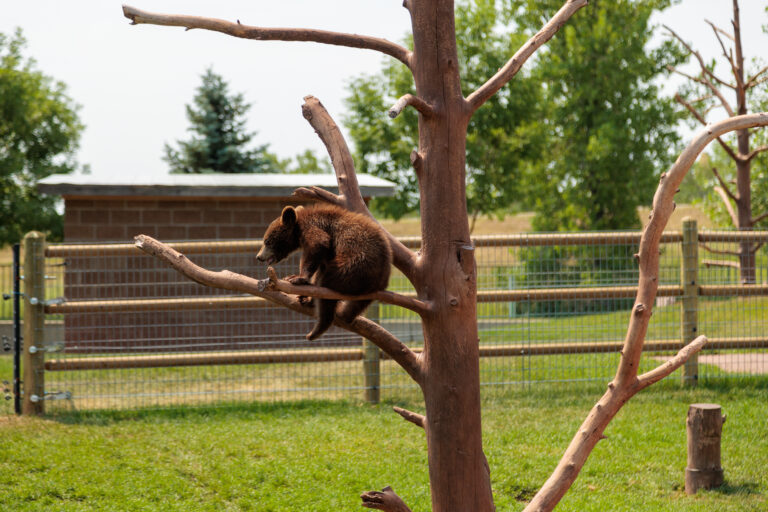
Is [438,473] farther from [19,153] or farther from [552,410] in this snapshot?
[19,153]

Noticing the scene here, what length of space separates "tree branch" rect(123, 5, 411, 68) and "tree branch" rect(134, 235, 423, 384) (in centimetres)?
82

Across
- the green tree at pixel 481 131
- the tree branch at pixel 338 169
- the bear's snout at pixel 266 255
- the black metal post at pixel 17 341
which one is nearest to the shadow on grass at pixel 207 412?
the black metal post at pixel 17 341

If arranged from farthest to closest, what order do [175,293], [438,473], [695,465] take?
[175,293] → [695,465] → [438,473]

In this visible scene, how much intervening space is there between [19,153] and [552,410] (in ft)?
78.3

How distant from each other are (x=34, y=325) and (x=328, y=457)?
142 inches

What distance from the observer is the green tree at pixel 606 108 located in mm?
23141

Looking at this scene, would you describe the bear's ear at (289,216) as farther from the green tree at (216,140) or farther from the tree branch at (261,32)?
the green tree at (216,140)

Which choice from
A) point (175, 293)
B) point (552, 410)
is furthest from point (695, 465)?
point (175, 293)

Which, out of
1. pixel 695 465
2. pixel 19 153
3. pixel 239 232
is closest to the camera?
pixel 695 465

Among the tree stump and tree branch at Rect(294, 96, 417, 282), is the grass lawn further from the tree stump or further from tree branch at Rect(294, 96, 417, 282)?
tree branch at Rect(294, 96, 417, 282)

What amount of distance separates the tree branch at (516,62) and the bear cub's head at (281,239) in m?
0.98

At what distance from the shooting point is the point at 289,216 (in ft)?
11.1

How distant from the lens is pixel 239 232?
12.4 meters

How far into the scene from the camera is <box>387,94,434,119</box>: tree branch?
7.98 feet
